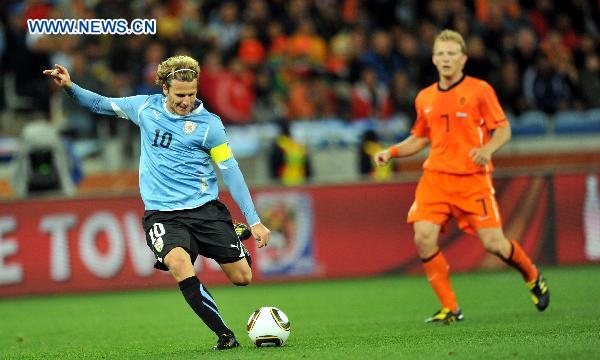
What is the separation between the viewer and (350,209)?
15.4 m

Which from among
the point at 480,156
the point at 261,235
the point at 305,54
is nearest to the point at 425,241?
the point at 480,156

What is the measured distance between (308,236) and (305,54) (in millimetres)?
4378

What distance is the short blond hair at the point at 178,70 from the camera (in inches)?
309

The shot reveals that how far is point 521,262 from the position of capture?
32.4 feet

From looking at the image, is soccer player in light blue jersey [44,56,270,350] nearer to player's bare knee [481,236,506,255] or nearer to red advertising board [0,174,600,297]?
player's bare knee [481,236,506,255]

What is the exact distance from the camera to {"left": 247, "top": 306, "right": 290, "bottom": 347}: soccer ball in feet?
26.6

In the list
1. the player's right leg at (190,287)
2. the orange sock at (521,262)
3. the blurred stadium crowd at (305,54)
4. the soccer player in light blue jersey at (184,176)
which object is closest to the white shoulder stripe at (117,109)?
the soccer player in light blue jersey at (184,176)

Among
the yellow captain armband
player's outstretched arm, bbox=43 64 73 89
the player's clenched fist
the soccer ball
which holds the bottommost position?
the soccer ball

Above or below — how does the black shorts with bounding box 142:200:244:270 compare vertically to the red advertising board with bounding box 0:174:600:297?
above

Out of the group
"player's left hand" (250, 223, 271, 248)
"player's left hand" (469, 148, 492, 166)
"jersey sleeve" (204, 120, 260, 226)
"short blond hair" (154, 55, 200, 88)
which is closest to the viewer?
"player's left hand" (250, 223, 271, 248)

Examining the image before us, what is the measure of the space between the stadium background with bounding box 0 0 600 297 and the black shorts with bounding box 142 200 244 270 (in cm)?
677

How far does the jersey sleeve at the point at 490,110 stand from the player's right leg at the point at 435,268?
0.99 meters

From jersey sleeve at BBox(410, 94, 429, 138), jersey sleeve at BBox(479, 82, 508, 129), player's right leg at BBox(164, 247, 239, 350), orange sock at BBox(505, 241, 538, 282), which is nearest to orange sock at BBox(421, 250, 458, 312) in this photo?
orange sock at BBox(505, 241, 538, 282)

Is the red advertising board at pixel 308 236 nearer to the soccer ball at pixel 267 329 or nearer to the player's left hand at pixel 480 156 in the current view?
the player's left hand at pixel 480 156
